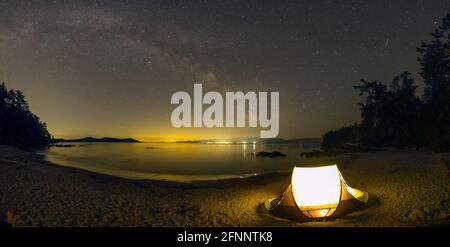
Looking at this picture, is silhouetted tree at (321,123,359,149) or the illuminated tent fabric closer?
the illuminated tent fabric

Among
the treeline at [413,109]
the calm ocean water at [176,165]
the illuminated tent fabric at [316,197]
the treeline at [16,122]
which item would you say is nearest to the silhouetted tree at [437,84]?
the treeline at [413,109]

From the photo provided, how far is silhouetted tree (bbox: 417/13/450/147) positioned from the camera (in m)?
30.6

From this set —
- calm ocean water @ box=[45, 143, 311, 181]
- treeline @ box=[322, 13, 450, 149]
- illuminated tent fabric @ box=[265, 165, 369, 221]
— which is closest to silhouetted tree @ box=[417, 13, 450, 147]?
treeline @ box=[322, 13, 450, 149]

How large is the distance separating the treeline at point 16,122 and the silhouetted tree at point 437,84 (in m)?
88.6

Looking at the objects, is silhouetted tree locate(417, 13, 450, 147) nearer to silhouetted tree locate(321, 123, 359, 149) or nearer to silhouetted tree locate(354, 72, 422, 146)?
silhouetted tree locate(354, 72, 422, 146)

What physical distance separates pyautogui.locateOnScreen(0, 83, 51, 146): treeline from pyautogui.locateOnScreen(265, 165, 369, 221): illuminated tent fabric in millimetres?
80527

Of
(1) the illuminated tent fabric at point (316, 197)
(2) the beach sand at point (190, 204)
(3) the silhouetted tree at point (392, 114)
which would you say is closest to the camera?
(2) the beach sand at point (190, 204)

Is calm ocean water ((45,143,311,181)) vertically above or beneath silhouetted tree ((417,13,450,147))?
beneath

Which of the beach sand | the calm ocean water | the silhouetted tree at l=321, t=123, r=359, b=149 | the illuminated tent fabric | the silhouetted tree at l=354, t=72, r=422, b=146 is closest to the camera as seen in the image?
the beach sand

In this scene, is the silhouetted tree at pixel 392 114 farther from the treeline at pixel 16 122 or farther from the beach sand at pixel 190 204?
the treeline at pixel 16 122

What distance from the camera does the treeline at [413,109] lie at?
32438 millimetres

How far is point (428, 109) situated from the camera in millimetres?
39625

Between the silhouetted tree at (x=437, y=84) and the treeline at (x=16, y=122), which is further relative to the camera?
the treeline at (x=16, y=122)
